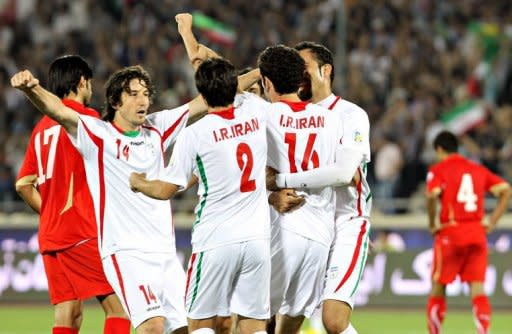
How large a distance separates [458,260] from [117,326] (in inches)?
213

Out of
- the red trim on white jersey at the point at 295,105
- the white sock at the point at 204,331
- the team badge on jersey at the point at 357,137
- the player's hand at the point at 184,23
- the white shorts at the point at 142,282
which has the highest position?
the player's hand at the point at 184,23

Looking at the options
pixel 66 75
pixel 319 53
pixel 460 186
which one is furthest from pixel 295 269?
pixel 460 186

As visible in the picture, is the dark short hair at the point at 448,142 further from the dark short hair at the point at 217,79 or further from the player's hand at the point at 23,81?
the player's hand at the point at 23,81

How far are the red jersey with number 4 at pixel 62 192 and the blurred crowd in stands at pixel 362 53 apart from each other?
10.3 meters

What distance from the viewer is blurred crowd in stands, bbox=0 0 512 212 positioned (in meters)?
19.1

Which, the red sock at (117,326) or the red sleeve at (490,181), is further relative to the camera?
the red sleeve at (490,181)

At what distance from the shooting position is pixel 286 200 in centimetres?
799

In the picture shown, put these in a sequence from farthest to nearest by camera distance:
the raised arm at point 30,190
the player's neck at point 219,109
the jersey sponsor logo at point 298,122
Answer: the raised arm at point 30,190 → the jersey sponsor logo at point 298,122 → the player's neck at point 219,109

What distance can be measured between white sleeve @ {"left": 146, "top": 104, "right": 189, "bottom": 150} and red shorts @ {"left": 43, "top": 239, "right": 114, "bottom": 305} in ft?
3.15

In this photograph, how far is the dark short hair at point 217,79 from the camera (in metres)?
7.48

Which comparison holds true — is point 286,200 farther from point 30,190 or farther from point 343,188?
point 30,190

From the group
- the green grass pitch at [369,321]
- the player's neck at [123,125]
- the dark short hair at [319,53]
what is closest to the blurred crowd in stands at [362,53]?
the green grass pitch at [369,321]

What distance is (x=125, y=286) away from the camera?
7777 millimetres

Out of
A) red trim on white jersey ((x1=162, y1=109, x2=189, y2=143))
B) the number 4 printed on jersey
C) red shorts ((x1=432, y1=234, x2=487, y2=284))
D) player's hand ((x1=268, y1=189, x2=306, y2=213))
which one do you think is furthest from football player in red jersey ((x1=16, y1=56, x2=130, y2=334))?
the number 4 printed on jersey
